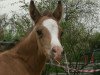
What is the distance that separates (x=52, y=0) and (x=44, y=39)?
8.46 m

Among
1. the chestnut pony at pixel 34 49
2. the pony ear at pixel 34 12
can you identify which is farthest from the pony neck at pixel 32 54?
the pony ear at pixel 34 12

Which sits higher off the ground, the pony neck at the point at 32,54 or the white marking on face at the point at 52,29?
the white marking on face at the point at 52,29

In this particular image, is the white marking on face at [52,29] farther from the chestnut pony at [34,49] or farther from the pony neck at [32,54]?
the pony neck at [32,54]

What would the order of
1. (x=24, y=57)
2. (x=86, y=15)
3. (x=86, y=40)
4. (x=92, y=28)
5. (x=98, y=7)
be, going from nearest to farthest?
(x=24, y=57)
(x=86, y=40)
(x=92, y=28)
(x=86, y=15)
(x=98, y=7)

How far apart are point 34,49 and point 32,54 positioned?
0.12 meters

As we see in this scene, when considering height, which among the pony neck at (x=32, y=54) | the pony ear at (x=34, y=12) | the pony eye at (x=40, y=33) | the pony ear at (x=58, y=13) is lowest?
the pony neck at (x=32, y=54)

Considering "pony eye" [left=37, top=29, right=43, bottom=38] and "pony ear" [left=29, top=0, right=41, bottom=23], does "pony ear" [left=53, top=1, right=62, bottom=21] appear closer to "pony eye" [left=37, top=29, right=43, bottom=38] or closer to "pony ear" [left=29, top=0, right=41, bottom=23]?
"pony ear" [left=29, top=0, right=41, bottom=23]

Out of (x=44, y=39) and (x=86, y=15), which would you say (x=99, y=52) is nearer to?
(x=86, y=15)

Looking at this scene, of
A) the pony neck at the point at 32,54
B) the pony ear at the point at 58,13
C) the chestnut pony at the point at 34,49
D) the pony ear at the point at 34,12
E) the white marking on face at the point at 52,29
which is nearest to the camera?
the white marking on face at the point at 52,29

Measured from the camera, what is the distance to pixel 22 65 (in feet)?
23.2

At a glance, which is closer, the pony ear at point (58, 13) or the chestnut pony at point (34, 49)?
the chestnut pony at point (34, 49)

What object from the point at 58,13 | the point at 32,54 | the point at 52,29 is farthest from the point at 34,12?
the point at 32,54

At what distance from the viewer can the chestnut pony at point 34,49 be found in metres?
6.73

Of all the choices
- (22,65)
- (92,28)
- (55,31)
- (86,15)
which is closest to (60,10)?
(55,31)
